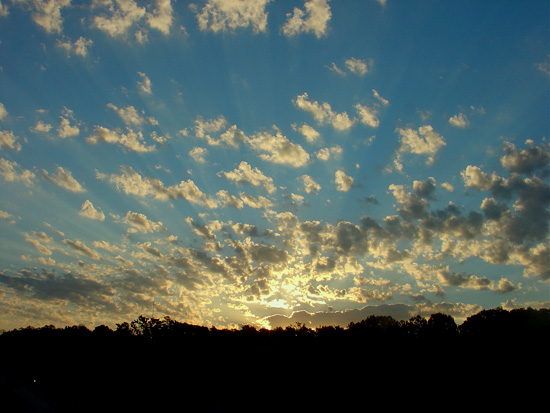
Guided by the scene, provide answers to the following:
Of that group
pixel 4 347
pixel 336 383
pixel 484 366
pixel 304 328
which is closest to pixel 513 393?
pixel 484 366

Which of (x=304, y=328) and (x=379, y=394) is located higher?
(x=304, y=328)

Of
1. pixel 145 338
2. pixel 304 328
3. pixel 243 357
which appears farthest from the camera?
pixel 145 338

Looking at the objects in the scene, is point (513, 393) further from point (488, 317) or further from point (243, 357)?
point (243, 357)

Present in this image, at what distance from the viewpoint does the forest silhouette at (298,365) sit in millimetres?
57438

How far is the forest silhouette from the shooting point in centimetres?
5744

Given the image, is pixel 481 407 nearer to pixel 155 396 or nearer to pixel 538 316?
pixel 538 316

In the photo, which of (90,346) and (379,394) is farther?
(90,346)

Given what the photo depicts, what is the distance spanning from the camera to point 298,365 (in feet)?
229

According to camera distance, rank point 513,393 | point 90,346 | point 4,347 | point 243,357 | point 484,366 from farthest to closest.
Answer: point 4,347
point 90,346
point 243,357
point 484,366
point 513,393

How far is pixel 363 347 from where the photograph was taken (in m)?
65.0

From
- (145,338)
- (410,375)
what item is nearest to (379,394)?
(410,375)

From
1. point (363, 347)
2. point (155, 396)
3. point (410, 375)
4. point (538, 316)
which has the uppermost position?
point (538, 316)

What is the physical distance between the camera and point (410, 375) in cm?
6022

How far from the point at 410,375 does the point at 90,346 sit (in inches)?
3618
